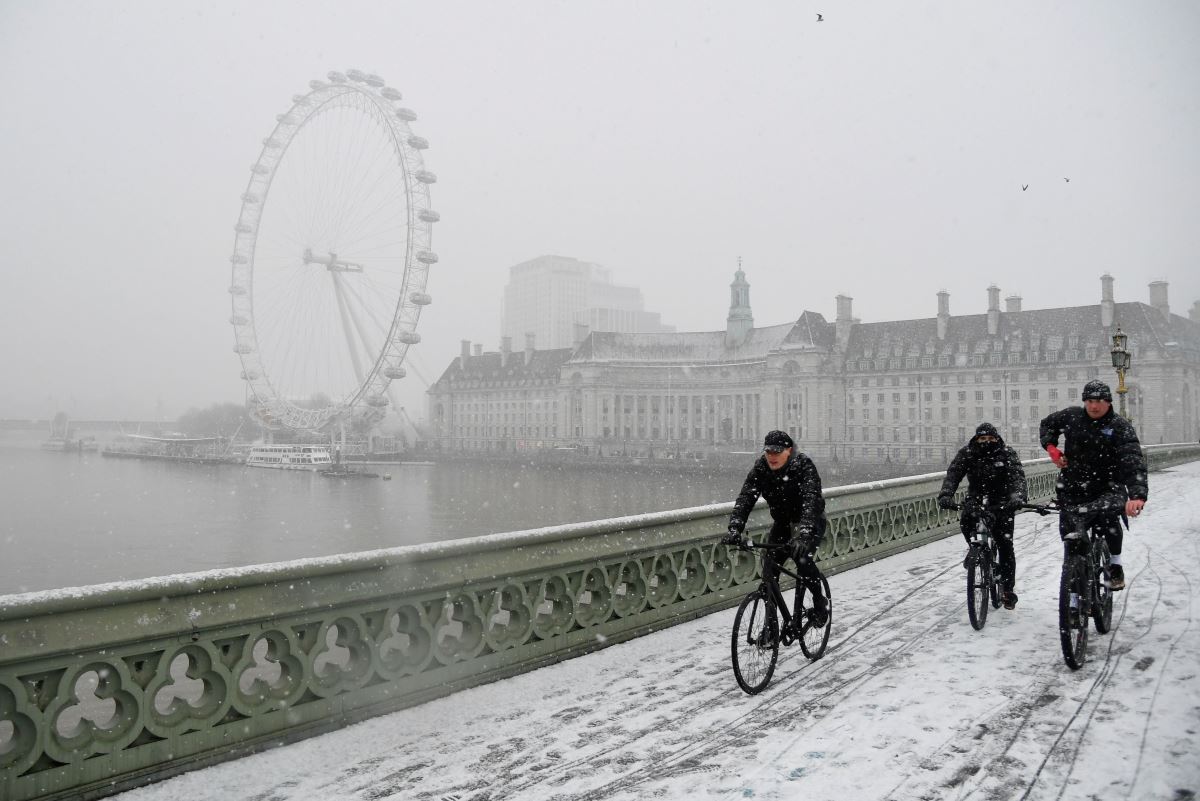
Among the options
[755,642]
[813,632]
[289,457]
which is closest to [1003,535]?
[813,632]

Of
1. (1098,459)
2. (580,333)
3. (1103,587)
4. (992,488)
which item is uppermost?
(580,333)

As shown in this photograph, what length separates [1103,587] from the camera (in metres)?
8.11

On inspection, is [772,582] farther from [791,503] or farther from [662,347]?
[662,347]

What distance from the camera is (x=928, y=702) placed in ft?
21.2

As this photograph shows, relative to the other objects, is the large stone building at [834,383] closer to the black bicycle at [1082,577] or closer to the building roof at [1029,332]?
the building roof at [1029,332]

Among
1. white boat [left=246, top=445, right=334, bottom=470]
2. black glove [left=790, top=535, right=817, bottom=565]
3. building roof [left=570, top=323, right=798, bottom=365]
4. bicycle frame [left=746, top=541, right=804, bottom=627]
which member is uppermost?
building roof [left=570, top=323, right=798, bottom=365]

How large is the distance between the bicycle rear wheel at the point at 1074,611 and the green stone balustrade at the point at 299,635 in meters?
3.62

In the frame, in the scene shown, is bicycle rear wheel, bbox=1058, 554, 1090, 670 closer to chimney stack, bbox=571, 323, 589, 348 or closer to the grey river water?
the grey river water

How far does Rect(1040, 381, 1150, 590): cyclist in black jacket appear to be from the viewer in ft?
24.7

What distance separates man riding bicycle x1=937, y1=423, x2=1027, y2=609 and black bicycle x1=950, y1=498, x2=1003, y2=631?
0.04 meters

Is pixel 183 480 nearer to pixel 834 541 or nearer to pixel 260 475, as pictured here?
pixel 260 475

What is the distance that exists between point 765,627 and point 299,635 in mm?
3518

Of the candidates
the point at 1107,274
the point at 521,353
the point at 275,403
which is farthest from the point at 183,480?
the point at 1107,274

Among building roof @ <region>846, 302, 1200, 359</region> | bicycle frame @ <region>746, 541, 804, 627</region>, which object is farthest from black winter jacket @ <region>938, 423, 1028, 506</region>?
building roof @ <region>846, 302, 1200, 359</region>
